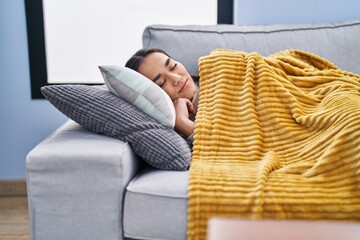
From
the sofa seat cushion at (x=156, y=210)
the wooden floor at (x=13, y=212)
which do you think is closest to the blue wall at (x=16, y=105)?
the wooden floor at (x=13, y=212)

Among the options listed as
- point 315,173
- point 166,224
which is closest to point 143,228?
point 166,224

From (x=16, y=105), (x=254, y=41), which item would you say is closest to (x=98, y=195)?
(x=254, y=41)

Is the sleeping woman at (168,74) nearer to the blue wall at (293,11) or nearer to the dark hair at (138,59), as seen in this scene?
the dark hair at (138,59)

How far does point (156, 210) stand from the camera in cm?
119

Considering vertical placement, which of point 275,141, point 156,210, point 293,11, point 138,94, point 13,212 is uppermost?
point 293,11

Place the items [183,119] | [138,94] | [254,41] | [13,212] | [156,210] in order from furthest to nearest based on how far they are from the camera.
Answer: [13,212] → [254,41] → [183,119] → [138,94] → [156,210]

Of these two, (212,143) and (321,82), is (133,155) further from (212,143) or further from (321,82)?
(321,82)

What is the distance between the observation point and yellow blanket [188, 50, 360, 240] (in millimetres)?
1116

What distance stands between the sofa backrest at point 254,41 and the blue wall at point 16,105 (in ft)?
2.51

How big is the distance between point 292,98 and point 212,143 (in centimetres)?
32

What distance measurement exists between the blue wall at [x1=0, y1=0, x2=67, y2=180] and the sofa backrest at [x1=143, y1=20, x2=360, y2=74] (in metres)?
0.76

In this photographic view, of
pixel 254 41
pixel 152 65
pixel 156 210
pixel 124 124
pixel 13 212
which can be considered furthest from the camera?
pixel 13 212

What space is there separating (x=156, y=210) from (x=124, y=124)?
0.97ft

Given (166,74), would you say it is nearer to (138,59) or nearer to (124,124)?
(138,59)
